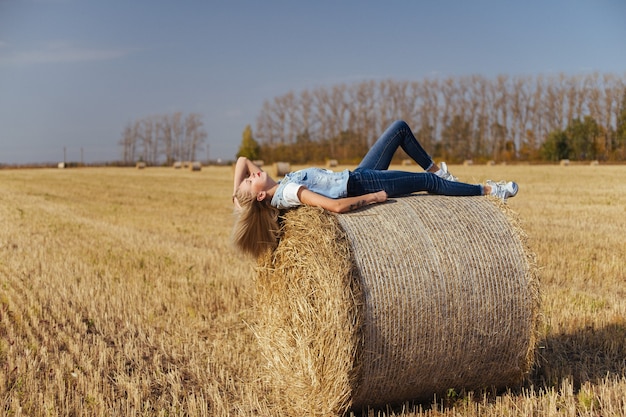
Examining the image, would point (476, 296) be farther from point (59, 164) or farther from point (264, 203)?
point (59, 164)

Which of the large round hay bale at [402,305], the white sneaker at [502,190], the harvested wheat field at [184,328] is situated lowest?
the harvested wheat field at [184,328]

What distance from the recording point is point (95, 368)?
5.98m

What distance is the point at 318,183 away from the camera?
550cm

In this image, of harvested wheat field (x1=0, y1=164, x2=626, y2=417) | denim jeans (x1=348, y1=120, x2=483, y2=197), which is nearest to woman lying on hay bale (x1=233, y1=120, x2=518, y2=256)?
denim jeans (x1=348, y1=120, x2=483, y2=197)

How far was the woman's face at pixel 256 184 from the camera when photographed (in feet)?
18.5

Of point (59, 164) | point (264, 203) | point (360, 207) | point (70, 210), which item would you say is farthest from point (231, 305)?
point (59, 164)

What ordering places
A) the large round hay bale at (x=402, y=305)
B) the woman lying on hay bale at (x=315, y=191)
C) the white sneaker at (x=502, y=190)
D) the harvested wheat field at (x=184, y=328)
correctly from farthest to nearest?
1. the white sneaker at (x=502, y=190)
2. the woman lying on hay bale at (x=315, y=191)
3. the harvested wheat field at (x=184, y=328)
4. the large round hay bale at (x=402, y=305)

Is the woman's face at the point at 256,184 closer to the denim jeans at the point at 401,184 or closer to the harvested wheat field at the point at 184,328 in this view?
the denim jeans at the point at 401,184

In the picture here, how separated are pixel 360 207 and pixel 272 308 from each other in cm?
118

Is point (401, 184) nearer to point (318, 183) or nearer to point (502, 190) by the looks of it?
point (318, 183)

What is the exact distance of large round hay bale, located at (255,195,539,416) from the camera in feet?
15.7

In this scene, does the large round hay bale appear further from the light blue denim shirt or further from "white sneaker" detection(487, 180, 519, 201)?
"white sneaker" detection(487, 180, 519, 201)

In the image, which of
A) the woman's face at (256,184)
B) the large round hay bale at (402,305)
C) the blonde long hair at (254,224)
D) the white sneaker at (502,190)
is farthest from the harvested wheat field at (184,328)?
the woman's face at (256,184)

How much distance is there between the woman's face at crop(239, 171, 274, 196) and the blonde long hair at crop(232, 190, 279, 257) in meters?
0.03
